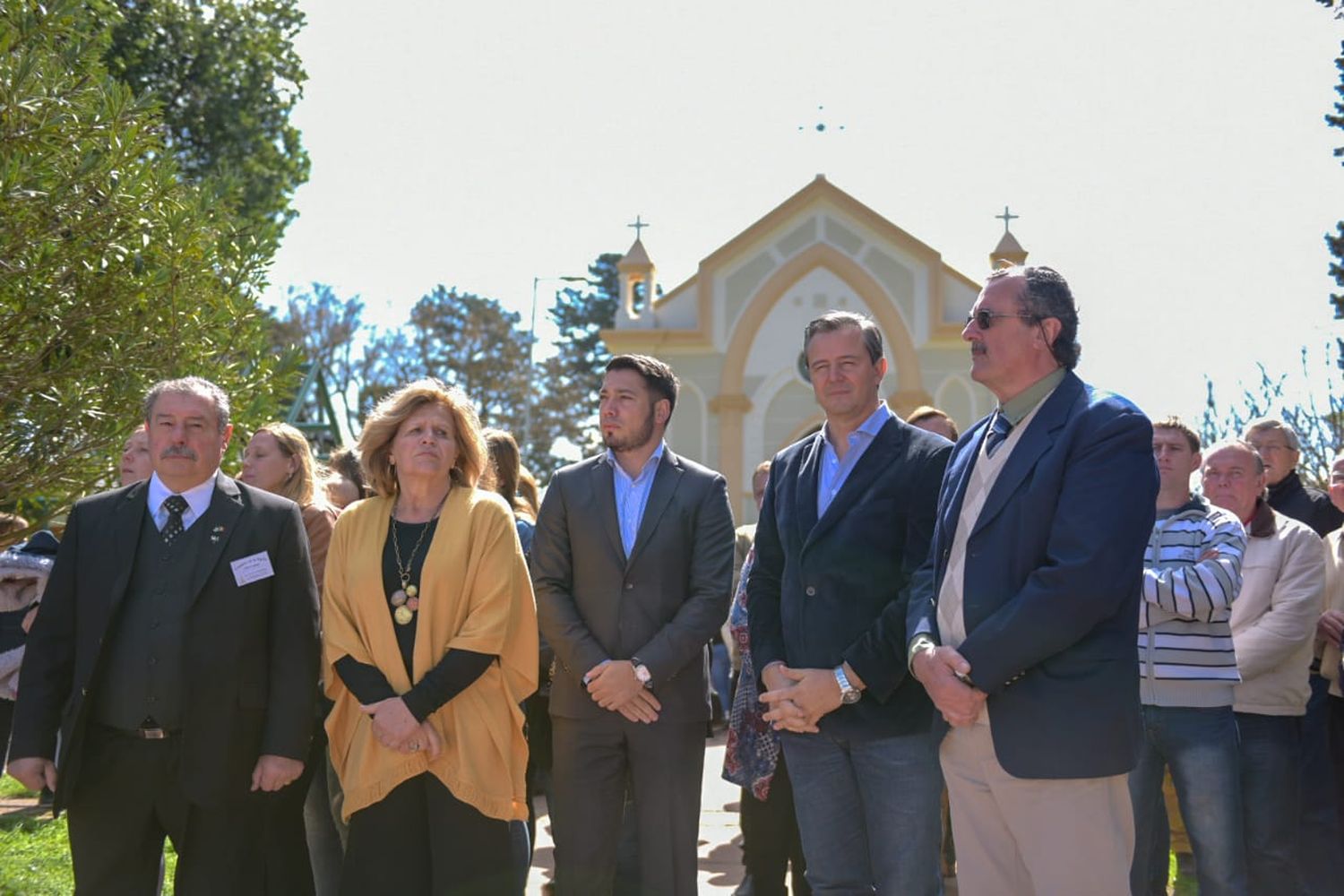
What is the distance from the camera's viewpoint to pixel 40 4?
5809 millimetres

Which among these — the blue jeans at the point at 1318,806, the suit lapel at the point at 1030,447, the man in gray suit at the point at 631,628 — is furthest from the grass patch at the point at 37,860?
the blue jeans at the point at 1318,806

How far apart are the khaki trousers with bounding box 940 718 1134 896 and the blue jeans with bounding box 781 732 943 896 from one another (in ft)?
1.54

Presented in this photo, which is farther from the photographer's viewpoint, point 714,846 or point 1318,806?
point 714,846

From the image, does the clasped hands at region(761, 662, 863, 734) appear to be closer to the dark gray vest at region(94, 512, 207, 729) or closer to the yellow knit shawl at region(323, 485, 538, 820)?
the yellow knit shawl at region(323, 485, 538, 820)

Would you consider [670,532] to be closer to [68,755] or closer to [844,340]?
[844,340]

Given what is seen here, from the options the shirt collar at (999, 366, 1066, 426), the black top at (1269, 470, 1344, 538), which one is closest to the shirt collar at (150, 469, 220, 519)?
the shirt collar at (999, 366, 1066, 426)

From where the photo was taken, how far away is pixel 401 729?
184 inches

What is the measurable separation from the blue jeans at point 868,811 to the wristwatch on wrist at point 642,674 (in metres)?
0.59

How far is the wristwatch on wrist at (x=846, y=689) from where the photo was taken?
448 centimetres

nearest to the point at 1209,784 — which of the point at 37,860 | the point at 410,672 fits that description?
the point at 410,672

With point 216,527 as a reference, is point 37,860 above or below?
below

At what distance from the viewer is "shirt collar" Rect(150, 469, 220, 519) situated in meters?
4.83

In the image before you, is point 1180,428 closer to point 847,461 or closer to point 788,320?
point 847,461

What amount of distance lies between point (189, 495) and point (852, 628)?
2.51 m
